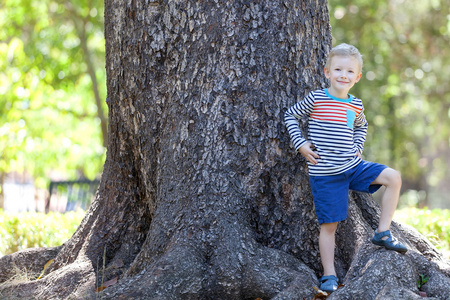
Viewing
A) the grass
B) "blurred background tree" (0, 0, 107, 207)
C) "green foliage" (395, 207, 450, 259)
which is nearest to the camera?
"green foliage" (395, 207, 450, 259)

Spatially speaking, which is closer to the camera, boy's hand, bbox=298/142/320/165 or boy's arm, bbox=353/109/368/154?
boy's hand, bbox=298/142/320/165

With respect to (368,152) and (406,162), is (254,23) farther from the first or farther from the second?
(406,162)

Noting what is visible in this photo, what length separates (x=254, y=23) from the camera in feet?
11.6

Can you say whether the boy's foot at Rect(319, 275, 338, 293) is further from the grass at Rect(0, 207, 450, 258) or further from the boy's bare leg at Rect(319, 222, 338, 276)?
the grass at Rect(0, 207, 450, 258)

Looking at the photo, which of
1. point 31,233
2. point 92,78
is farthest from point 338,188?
point 92,78

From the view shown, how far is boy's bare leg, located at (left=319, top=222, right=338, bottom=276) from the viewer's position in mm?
3381

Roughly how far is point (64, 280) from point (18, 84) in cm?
1083

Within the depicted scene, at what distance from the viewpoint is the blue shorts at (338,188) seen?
331 centimetres

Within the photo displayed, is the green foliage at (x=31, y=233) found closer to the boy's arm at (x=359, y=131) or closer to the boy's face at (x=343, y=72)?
the boy's arm at (x=359, y=131)

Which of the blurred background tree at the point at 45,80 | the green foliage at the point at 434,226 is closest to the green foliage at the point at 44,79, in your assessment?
the blurred background tree at the point at 45,80

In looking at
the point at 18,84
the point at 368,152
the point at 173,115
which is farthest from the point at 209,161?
the point at 368,152

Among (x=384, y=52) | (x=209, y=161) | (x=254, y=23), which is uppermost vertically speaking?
(x=384, y=52)

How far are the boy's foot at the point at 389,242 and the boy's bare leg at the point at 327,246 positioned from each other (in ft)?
0.89

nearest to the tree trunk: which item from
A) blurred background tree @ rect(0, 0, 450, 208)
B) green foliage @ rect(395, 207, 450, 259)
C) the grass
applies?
green foliage @ rect(395, 207, 450, 259)
